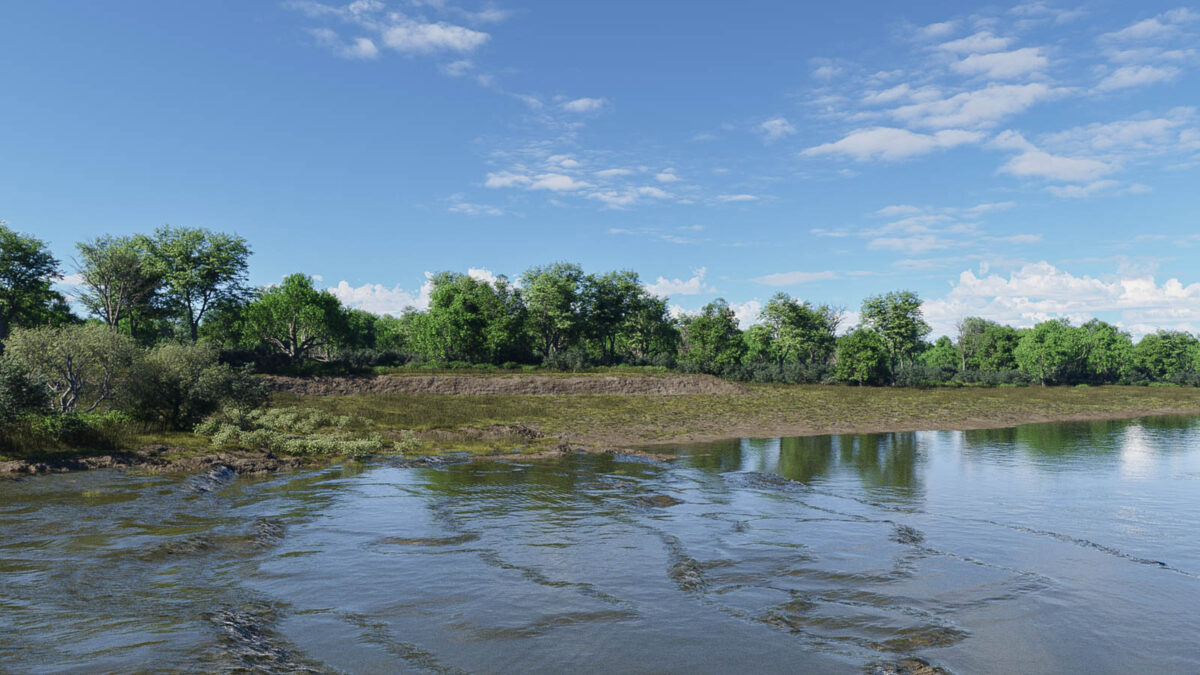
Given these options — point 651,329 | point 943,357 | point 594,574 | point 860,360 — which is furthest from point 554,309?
point 943,357

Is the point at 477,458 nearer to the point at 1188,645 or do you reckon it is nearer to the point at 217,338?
the point at 1188,645

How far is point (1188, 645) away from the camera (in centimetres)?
1082

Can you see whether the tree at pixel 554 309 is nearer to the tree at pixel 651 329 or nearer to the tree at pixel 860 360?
the tree at pixel 651 329

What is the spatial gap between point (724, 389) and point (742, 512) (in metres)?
59.3

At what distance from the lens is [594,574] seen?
14461mm

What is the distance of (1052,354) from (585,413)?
4800 inches

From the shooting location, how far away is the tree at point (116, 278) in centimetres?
6912

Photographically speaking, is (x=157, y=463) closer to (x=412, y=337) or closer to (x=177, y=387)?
(x=177, y=387)

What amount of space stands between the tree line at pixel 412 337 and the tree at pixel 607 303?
11.3 inches

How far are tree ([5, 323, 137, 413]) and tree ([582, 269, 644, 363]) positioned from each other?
84016 mm

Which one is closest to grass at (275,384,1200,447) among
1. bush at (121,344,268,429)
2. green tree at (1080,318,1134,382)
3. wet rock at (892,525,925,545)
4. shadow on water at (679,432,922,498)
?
shadow on water at (679,432,922,498)

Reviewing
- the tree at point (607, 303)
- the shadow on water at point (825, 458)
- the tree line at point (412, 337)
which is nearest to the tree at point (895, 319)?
the tree line at point (412, 337)

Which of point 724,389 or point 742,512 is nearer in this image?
point 742,512

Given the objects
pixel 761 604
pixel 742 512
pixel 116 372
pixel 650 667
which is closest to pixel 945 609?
pixel 761 604
